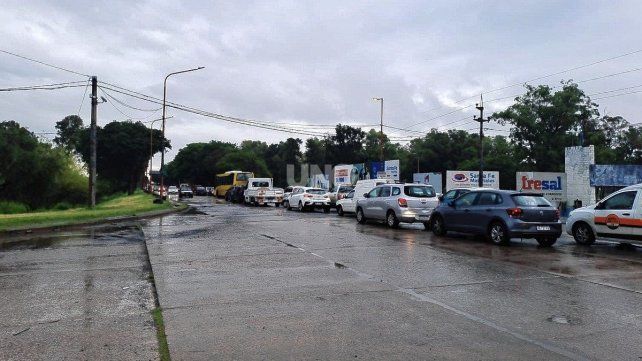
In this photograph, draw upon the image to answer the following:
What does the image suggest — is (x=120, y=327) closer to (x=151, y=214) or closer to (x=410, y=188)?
(x=410, y=188)

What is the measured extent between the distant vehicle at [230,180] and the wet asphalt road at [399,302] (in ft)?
138

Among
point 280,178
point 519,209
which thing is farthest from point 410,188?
point 280,178

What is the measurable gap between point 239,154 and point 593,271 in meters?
92.2

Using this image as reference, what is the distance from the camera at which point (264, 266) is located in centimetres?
1010

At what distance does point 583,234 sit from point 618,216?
1.36 meters

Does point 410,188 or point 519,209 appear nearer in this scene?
point 519,209

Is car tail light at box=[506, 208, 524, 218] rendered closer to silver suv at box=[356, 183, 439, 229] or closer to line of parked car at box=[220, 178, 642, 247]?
line of parked car at box=[220, 178, 642, 247]

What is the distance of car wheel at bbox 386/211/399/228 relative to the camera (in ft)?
62.8

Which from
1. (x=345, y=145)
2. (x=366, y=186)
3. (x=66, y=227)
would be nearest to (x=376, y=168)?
(x=366, y=186)

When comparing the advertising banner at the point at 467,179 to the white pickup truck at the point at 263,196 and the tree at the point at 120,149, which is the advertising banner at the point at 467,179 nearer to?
the white pickup truck at the point at 263,196

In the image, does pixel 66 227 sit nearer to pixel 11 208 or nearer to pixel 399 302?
pixel 399 302

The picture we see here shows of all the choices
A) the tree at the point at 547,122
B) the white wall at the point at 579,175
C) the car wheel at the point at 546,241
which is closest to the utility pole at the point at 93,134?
the car wheel at the point at 546,241

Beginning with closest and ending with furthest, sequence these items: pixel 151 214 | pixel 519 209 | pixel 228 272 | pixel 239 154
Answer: pixel 228 272
pixel 519 209
pixel 151 214
pixel 239 154

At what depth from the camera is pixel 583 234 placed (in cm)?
1428
